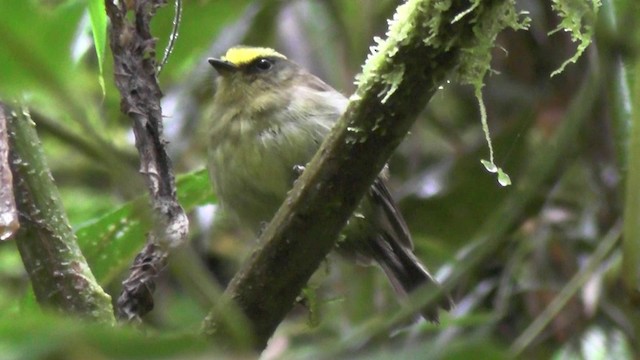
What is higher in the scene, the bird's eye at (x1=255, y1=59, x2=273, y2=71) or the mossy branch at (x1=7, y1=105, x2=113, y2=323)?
the bird's eye at (x1=255, y1=59, x2=273, y2=71)

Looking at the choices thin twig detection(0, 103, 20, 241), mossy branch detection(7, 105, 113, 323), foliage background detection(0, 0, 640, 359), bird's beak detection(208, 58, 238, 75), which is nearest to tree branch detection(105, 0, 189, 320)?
mossy branch detection(7, 105, 113, 323)

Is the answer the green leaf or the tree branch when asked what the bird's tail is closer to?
the tree branch

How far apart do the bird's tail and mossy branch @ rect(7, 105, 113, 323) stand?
1.07 meters

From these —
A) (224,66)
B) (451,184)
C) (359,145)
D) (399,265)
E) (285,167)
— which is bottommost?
(399,265)

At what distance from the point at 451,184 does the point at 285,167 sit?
44 cm

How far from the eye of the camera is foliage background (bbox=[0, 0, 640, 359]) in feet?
5.12

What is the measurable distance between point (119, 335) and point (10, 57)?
242mm

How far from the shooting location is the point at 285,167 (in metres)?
2.12

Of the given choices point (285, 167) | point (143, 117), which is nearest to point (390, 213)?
point (285, 167)

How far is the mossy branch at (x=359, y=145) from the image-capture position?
1015 millimetres

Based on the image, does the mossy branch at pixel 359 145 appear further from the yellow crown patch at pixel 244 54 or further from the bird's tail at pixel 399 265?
the yellow crown patch at pixel 244 54

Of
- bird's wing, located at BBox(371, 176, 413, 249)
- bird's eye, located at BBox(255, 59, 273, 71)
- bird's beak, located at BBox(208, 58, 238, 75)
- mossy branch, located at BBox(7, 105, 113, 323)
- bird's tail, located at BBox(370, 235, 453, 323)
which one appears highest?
bird's beak, located at BBox(208, 58, 238, 75)

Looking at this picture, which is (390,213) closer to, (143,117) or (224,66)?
(224,66)

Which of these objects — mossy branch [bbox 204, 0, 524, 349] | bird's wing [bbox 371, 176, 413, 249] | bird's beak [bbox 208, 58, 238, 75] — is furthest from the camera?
bird's beak [bbox 208, 58, 238, 75]
